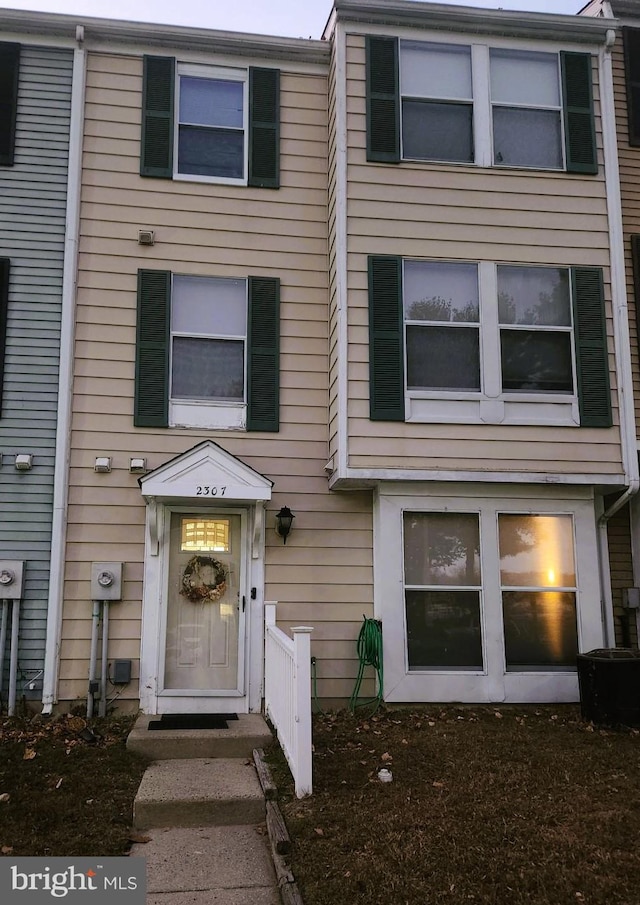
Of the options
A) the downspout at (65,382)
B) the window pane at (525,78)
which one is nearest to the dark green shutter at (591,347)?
the window pane at (525,78)

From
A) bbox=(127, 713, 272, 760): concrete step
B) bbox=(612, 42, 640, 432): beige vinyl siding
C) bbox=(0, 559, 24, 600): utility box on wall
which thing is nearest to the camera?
bbox=(127, 713, 272, 760): concrete step

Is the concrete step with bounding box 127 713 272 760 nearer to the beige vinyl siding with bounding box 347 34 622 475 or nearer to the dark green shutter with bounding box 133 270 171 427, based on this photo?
the beige vinyl siding with bounding box 347 34 622 475

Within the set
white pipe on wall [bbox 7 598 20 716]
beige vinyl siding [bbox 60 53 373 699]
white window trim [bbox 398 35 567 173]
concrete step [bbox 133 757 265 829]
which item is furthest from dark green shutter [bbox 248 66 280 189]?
concrete step [bbox 133 757 265 829]

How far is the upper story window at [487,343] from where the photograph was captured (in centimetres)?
764

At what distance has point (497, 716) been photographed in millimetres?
7109

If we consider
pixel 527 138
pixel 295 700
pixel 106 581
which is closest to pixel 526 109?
pixel 527 138

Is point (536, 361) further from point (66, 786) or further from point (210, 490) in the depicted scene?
point (66, 786)

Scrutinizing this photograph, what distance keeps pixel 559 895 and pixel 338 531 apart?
14.4 feet

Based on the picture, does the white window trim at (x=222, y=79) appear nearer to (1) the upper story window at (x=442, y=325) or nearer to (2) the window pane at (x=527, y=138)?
(1) the upper story window at (x=442, y=325)

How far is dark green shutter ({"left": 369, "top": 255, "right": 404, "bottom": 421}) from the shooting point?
7.51 metres

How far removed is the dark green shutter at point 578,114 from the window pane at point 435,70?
1.07 m

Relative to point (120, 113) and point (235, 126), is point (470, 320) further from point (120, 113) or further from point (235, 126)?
point (120, 113)

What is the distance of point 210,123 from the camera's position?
8.32 m

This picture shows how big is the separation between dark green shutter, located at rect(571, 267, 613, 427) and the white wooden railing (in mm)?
3867
